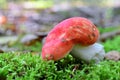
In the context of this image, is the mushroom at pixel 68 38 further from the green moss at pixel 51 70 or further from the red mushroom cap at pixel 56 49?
the green moss at pixel 51 70

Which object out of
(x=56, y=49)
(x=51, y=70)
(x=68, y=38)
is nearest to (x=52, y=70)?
(x=51, y=70)

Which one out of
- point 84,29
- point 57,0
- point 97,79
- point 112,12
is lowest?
point 97,79

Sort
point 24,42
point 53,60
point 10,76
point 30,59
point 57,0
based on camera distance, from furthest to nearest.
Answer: point 57,0 → point 24,42 → point 30,59 → point 53,60 → point 10,76

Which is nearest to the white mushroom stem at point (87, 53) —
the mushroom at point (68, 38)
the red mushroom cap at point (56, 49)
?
the mushroom at point (68, 38)

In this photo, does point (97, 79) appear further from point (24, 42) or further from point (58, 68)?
point (24, 42)

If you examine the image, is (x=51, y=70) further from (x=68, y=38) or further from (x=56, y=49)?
(x=68, y=38)

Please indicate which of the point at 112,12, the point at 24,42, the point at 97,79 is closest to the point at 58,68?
the point at 97,79

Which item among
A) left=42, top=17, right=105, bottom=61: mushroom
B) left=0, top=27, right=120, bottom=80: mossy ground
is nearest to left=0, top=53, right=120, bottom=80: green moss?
left=0, top=27, right=120, bottom=80: mossy ground

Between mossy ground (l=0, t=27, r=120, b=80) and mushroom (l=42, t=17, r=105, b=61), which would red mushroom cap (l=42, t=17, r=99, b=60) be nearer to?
mushroom (l=42, t=17, r=105, b=61)
